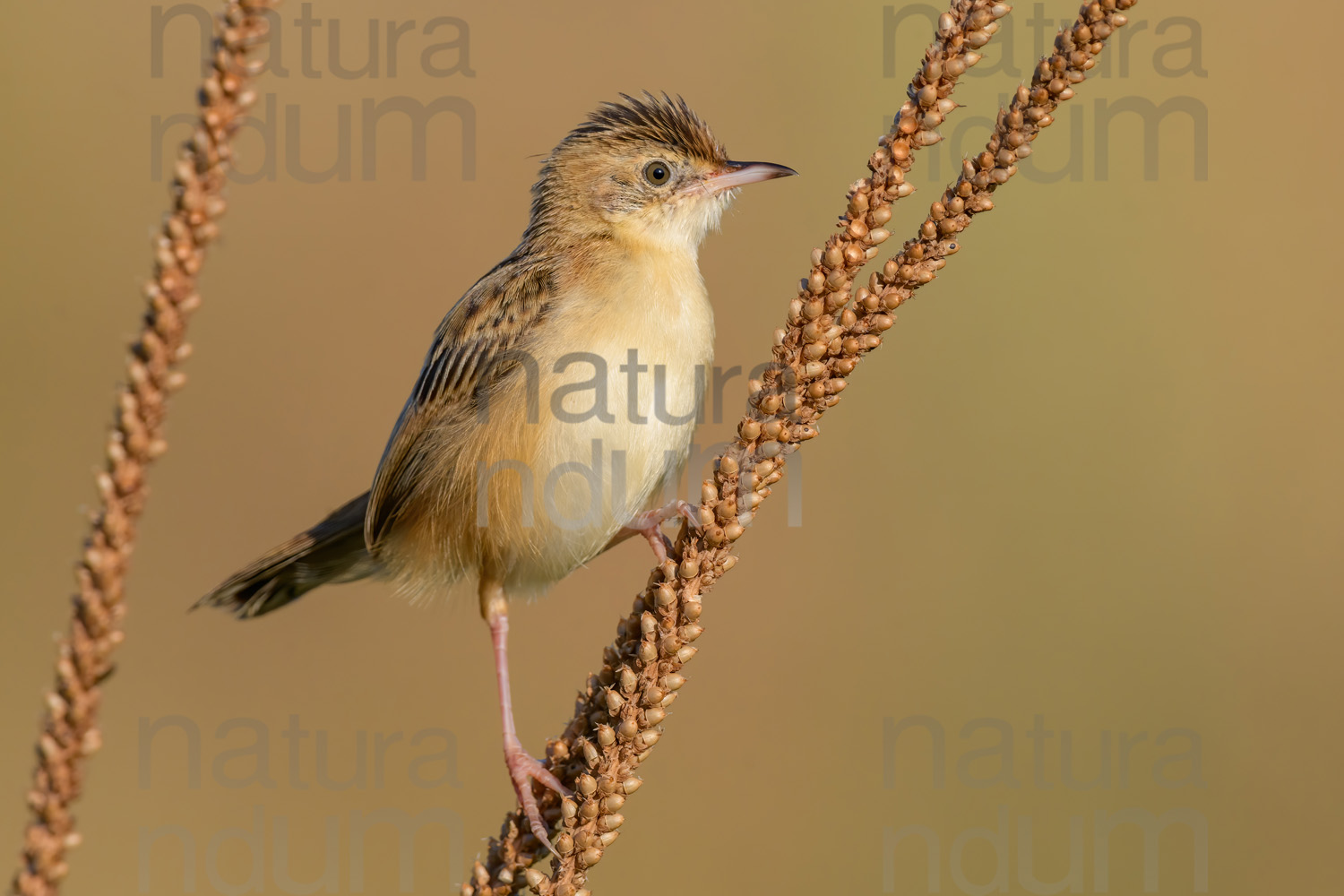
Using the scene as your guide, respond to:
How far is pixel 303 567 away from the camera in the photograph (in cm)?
519

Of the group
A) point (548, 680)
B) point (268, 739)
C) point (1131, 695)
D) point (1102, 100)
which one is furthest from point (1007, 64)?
point (268, 739)

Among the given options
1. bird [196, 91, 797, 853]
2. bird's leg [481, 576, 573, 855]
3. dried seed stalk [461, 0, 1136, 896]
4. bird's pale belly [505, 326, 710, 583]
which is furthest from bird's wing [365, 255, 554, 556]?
dried seed stalk [461, 0, 1136, 896]

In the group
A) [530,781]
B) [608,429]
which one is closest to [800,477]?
[608,429]

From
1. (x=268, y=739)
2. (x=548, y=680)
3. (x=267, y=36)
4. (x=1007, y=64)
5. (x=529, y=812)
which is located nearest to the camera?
(x=267, y=36)

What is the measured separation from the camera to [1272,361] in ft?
26.3

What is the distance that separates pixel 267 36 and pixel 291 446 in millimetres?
6557

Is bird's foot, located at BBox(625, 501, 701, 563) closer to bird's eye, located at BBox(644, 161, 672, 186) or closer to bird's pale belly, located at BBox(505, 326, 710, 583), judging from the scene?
bird's pale belly, located at BBox(505, 326, 710, 583)

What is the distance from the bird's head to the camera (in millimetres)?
4859

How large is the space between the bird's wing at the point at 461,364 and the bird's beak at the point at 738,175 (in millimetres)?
836

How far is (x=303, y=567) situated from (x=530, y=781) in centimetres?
226

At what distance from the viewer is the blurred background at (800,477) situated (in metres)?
6.60

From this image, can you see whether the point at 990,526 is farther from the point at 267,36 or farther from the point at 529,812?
the point at 267,36

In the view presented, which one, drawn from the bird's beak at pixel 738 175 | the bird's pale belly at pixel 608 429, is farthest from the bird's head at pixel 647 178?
the bird's pale belly at pixel 608 429

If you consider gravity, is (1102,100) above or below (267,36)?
above
